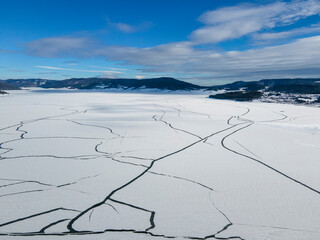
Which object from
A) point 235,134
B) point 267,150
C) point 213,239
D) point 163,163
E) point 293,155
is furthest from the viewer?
point 235,134

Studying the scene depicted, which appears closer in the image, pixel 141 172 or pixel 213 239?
pixel 213 239

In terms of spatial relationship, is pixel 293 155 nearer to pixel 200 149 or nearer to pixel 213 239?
pixel 200 149

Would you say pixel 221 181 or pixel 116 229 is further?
pixel 221 181

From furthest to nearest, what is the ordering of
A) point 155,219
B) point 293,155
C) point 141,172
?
1. point 293,155
2. point 141,172
3. point 155,219

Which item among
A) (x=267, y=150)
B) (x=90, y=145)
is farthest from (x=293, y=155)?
(x=90, y=145)

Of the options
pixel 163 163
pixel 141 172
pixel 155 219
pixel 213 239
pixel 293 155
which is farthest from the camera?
pixel 293 155

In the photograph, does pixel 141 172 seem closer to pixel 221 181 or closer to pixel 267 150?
pixel 221 181

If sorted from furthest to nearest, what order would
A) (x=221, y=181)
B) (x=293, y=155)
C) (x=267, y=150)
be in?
(x=267, y=150) → (x=293, y=155) → (x=221, y=181)

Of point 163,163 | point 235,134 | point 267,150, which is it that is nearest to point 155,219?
point 163,163
